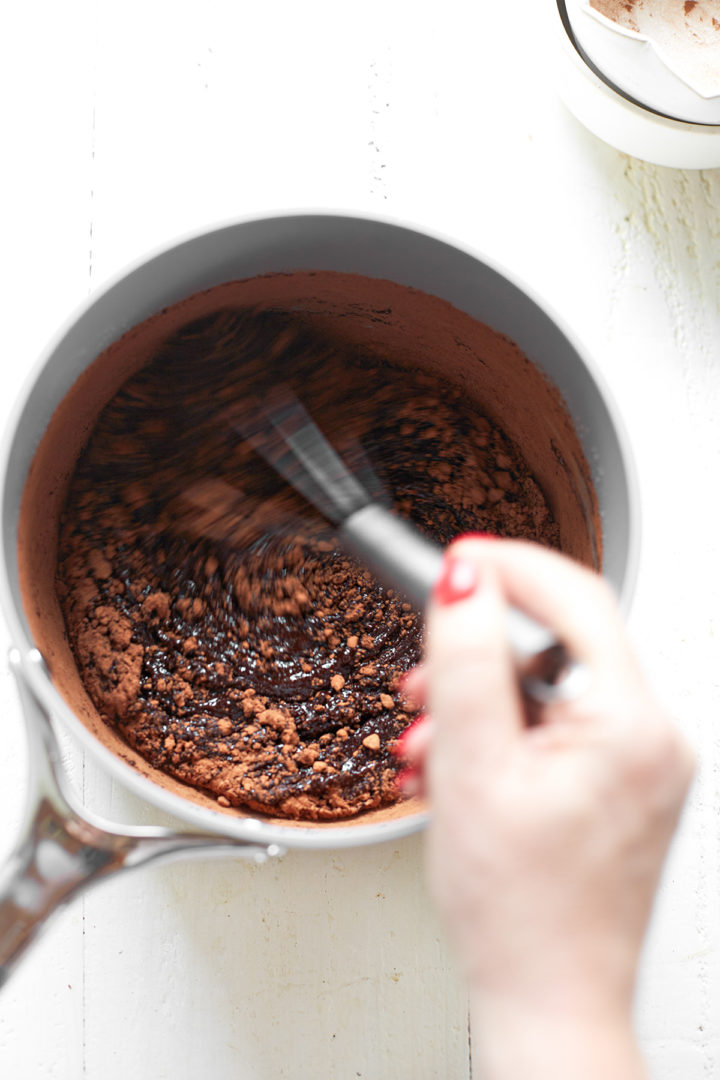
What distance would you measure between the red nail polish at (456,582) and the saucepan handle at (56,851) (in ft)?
0.77

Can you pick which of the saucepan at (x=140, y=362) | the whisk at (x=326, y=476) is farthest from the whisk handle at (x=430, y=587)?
the saucepan at (x=140, y=362)

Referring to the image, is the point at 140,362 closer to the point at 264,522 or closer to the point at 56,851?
the point at 264,522

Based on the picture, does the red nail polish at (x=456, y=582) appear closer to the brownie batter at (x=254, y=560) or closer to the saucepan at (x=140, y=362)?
the saucepan at (x=140, y=362)

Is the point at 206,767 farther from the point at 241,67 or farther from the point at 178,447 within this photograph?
the point at 241,67

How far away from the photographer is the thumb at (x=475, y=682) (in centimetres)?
41

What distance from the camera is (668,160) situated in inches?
33.9

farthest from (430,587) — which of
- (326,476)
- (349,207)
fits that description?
(349,207)

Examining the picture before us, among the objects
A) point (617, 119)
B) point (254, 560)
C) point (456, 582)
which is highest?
point (617, 119)

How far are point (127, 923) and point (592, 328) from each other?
766mm

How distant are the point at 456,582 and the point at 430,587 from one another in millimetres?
125

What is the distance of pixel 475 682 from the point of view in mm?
411

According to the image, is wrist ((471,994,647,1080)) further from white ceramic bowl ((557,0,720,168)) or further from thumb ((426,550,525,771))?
white ceramic bowl ((557,0,720,168))

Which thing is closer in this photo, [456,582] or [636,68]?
[456,582]

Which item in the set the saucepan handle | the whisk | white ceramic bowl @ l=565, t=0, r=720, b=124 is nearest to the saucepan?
the saucepan handle
